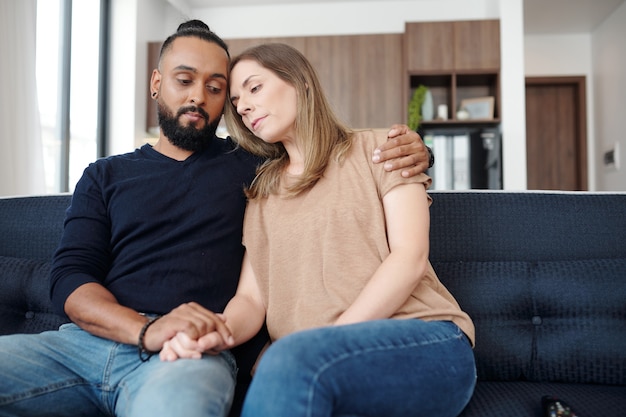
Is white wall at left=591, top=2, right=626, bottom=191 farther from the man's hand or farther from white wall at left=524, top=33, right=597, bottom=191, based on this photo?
the man's hand

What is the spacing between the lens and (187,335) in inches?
41.2

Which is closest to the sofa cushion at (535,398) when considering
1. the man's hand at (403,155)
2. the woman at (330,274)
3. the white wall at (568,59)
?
the woman at (330,274)

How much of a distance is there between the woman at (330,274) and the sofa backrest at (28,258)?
0.62m

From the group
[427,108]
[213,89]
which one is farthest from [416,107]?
[213,89]

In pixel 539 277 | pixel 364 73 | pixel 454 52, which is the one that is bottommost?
pixel 539 277

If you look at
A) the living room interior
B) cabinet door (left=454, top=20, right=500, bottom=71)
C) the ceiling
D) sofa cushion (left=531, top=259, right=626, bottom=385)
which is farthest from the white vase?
sofa cushion (left=531, top=259, right=626, bottom=385)

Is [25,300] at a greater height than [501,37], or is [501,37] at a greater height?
[501,37]

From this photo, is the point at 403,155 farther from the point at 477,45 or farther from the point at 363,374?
the point at 477,45

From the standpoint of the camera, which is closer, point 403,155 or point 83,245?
point 403,155

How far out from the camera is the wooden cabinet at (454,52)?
14.6ft

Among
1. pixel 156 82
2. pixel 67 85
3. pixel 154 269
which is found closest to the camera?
pixel 154 269

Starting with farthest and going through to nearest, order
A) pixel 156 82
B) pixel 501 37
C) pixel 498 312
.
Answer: pixel 501 37, pixel 156 82, pixel 498 312

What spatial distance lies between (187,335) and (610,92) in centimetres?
568

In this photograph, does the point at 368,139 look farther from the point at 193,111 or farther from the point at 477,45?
the point at 477,45
